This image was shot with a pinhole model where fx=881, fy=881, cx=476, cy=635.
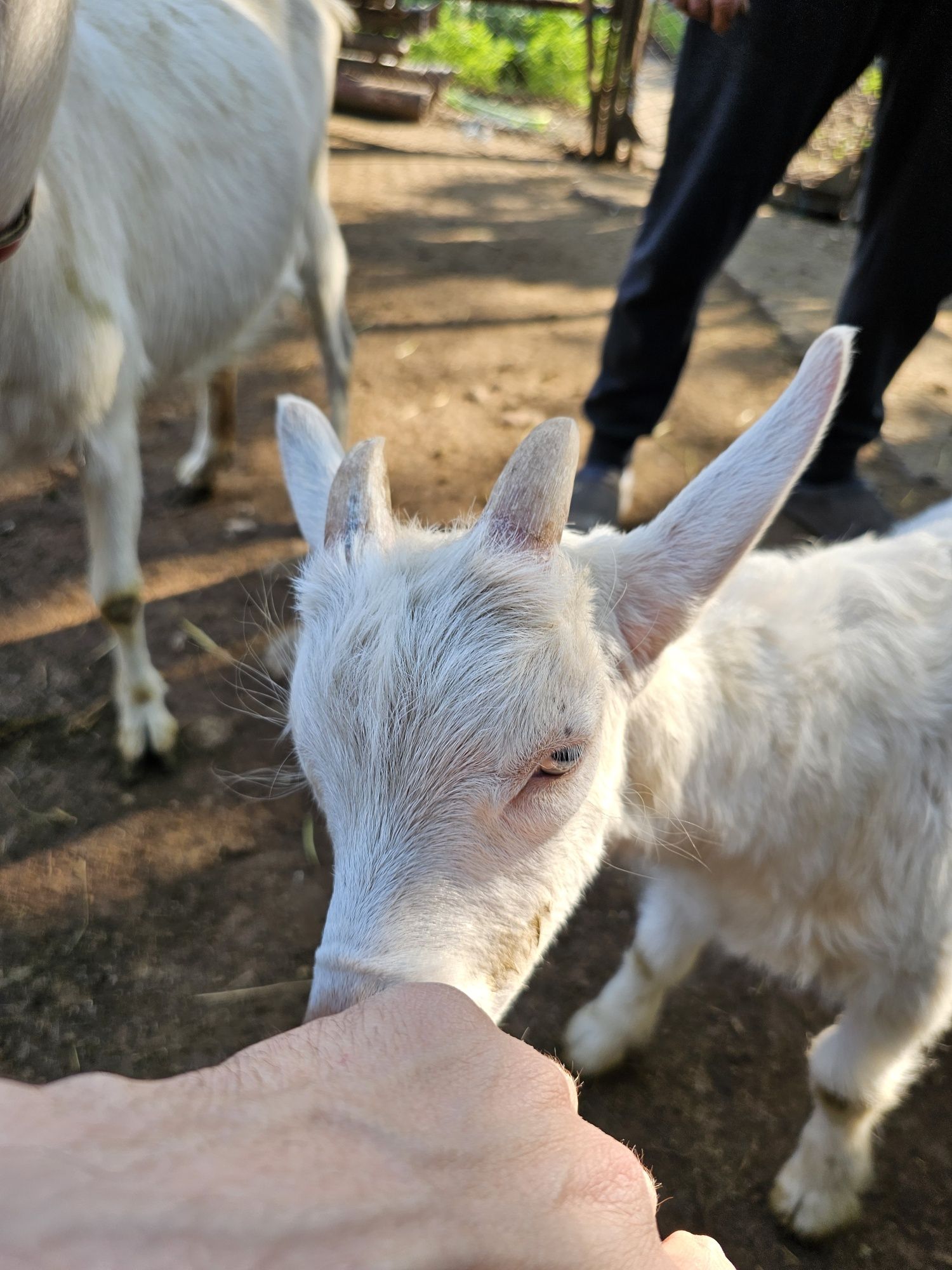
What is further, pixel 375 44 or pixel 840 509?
pixel 375 44

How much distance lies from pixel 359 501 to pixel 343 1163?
95cm

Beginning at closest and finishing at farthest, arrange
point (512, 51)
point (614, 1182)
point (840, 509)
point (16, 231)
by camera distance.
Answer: point (614, 1182), point (16, 231), point (840, 509), point (512, 51)

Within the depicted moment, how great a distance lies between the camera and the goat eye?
1242 mm

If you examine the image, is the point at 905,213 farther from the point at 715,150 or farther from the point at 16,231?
the point at 16,231

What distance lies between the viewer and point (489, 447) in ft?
14.4

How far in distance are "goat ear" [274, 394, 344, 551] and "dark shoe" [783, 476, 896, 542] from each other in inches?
102

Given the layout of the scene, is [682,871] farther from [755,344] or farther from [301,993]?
[755,344]

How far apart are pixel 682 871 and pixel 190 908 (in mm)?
1451

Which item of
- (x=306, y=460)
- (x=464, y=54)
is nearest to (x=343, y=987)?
(x=306, y=460)

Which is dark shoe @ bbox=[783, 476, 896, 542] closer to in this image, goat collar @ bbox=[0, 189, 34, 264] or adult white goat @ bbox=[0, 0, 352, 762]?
adult white goat @ bbox=[0, 0, 352, 762]

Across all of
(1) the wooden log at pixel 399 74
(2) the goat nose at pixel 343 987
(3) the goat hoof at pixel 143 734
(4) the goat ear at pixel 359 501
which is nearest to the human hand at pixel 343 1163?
(2) the goat nose at pixel 343 987

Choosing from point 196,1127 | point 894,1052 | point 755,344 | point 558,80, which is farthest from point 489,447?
point 558,80

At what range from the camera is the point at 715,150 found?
2.67 meters

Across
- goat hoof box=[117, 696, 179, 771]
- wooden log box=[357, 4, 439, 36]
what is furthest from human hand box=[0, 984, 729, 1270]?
wooden log box=[357, 4, 439, 36]
